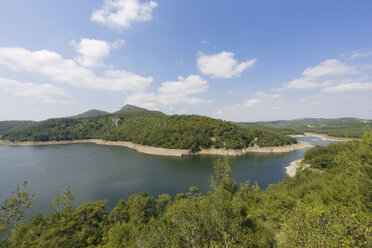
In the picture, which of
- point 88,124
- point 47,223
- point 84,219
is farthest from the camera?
point 88,124

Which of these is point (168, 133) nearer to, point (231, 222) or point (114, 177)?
point (114, 177)

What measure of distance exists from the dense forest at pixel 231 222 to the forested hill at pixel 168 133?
53.0 m

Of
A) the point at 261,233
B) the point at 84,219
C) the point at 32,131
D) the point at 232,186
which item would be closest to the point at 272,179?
the point at 232,186

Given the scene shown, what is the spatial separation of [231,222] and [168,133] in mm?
75881

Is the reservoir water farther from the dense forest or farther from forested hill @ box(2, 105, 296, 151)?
forested hill @ box(2, 105, 296, 151)

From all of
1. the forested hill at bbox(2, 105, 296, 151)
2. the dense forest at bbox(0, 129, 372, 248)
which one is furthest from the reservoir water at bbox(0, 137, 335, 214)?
the forested hill at bbox(2, 105, 296, 151)

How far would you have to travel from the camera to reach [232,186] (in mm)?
24484

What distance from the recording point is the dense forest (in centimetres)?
573

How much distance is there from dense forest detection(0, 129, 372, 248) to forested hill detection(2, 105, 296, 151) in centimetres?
5302

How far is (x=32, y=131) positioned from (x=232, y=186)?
166 meters

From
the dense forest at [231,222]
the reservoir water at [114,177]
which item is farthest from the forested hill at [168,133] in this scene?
the dense forest at [231,222]

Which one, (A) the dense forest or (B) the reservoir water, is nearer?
(A) the dense forest

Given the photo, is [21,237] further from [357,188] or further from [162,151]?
[162,151]

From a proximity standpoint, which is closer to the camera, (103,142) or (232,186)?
(232,186)
